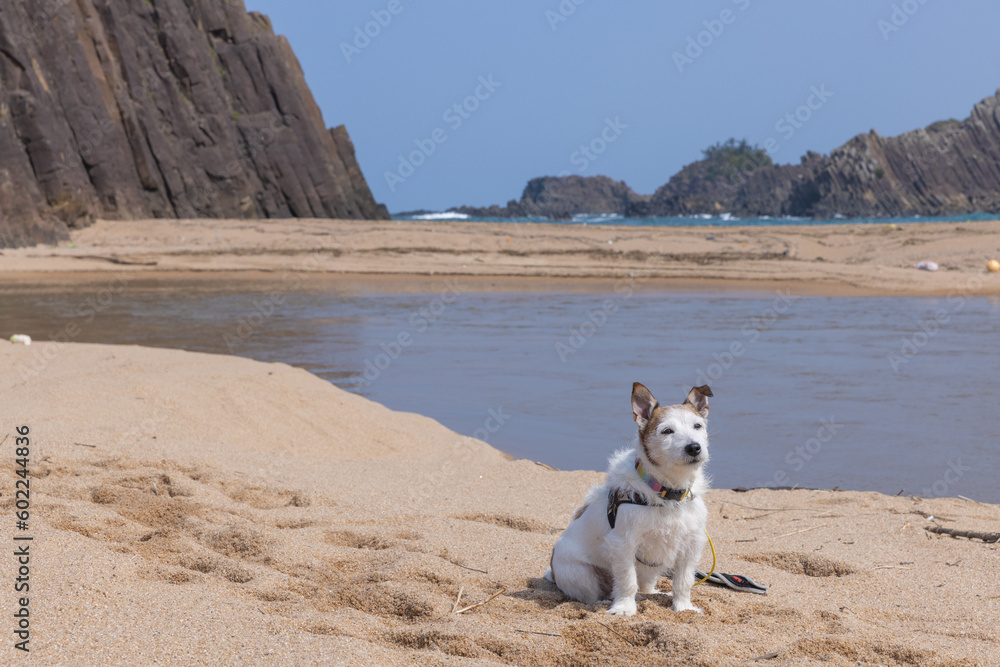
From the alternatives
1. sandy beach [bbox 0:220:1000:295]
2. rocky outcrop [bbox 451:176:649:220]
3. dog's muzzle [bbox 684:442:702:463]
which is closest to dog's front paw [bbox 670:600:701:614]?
dog's muzzle [bbox 684:442:702:463]

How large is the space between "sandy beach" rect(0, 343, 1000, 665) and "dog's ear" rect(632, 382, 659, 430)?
2.52 ft

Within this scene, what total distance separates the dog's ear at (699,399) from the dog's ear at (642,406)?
0.53ft

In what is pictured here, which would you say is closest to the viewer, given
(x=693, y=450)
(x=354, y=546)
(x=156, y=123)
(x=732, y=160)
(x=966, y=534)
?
(x=693, y=450)

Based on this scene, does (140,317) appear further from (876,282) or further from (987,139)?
(987,139)

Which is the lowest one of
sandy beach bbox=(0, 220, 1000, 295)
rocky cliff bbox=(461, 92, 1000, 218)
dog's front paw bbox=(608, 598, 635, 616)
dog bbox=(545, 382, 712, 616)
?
dog's front paw bbox=(608, 598, 635, 616)

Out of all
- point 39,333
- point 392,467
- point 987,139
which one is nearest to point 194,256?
point 39,333

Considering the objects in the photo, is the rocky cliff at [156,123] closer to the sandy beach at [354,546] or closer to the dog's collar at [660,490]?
the sandy beach at [354,546]

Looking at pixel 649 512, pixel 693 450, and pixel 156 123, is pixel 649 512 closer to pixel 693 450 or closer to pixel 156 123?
pixel 693 450

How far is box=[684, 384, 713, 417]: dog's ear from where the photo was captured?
333 cm

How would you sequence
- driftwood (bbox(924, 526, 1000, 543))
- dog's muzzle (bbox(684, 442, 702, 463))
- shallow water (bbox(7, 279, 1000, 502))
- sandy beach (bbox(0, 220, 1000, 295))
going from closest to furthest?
dog's muzzle (bbox(684, 442, 702, 463))
driftwood (bbox(924, 526, 1000, 543))
shallow water (bbox(7, 279, 1000, 502))
sandy beach (bbox(0, 220, 1000, 295))

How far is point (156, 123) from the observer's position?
3719 centimetres

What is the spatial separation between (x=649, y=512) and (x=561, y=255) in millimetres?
21523

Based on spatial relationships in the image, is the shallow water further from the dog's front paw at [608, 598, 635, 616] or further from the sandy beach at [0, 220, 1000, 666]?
the dog's front paw at [608, 598, 635, 616]

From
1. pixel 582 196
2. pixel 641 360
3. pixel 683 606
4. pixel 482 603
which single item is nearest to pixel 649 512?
pixel 683 606
